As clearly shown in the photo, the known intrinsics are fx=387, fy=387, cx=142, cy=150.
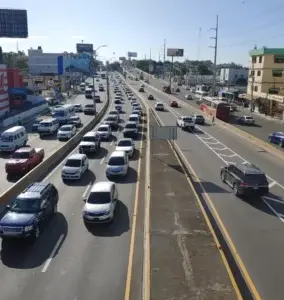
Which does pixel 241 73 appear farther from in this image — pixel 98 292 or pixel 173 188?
pixel 98 292

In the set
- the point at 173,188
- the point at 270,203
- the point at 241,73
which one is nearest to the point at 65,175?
the point at 173,188

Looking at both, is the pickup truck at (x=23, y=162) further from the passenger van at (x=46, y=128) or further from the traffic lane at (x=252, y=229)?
the passenger van at (x=46, y=128)

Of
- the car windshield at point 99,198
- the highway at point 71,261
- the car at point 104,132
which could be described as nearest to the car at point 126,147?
the car at point 104,132

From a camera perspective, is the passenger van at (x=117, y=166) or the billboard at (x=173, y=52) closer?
the passenger van at (x=117, y=166)

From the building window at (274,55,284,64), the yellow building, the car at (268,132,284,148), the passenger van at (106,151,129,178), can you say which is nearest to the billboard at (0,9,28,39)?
the yellow building

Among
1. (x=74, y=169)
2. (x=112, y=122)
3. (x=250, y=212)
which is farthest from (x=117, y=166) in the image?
(x=112, y=122)

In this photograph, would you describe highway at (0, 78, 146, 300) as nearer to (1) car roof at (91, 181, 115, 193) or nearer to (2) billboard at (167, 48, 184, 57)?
(1) car roof at (91, 181, 115, 193)

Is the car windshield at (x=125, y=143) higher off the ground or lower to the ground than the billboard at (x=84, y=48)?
lower
